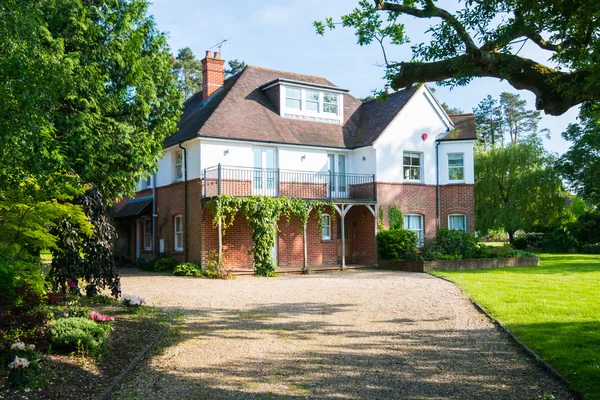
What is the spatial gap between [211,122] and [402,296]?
37.5ft

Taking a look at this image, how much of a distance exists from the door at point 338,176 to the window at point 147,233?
9.07 meters

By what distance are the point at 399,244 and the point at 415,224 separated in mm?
2801

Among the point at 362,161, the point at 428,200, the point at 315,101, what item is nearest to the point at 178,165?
the point at 315,101

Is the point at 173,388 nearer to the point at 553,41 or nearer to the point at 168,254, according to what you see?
the point at 553,41

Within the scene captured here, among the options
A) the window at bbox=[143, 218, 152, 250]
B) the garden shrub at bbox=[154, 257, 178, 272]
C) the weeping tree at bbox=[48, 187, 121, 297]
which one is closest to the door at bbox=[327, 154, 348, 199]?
the garden shrub at bbox=[154, 257, 178, 272]

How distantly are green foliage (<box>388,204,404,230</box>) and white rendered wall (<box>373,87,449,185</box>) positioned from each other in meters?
1.35

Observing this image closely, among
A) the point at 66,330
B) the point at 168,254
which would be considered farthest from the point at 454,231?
the point at 66,330

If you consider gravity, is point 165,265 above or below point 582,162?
below

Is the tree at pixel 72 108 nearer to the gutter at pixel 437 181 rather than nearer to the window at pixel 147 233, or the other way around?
the window at pixel 147 233

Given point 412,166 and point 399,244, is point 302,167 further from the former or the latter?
point 412,166

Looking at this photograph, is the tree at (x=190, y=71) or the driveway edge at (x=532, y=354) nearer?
the driveway edge at (x=532, y=354)

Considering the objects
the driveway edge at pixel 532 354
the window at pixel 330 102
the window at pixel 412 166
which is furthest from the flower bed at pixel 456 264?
the driveway edge at pixel 532 354

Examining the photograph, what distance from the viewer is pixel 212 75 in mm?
26969

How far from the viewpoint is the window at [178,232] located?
23.7 meters
